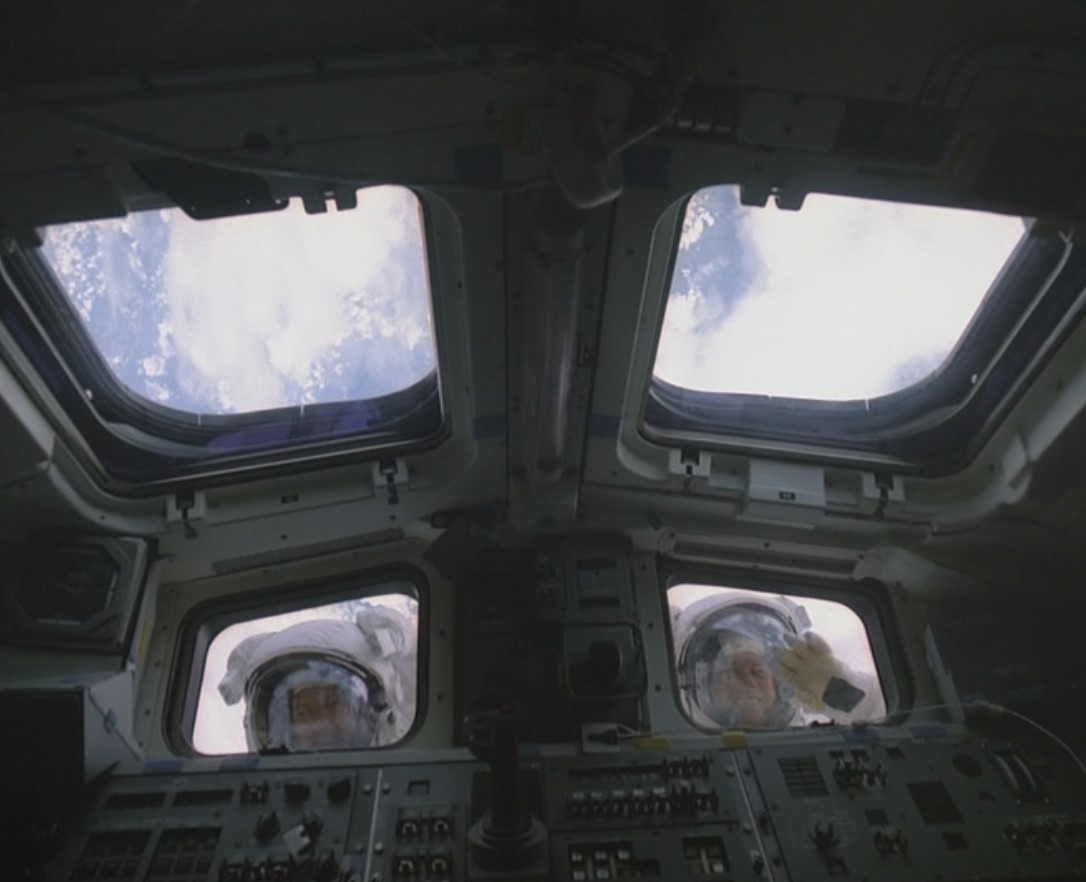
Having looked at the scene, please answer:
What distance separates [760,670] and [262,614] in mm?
1868

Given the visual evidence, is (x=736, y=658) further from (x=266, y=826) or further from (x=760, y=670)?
(x=266, y=826)

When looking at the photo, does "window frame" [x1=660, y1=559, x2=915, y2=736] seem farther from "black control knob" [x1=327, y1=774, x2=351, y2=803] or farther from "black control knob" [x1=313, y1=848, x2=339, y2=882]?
"black control knob" [x1=313, y1=848, x2=339, y2=882]

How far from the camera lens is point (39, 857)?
7.65 ft

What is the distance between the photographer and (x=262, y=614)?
3.34 meters

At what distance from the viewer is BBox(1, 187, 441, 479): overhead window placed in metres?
2.51

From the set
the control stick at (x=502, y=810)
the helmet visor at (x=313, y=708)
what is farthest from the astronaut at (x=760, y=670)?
the helmet visor at (x=313, y=708)

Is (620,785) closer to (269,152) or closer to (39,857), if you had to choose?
(39,857)

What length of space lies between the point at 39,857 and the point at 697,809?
5.83 feet

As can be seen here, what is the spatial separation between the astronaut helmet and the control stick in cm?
Answer: 94

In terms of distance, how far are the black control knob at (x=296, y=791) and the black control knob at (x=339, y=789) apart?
7 cm

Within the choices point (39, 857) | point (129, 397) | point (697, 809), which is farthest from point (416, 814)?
point (129, 397)

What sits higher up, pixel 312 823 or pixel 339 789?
pixel 339 789

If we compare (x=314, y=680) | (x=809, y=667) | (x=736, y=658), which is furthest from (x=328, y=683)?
(x=809, y=667)

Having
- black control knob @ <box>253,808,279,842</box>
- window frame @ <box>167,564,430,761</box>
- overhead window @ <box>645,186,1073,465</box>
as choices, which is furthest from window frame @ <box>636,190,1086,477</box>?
black control knob @ <box>253,808,279,842</box>
